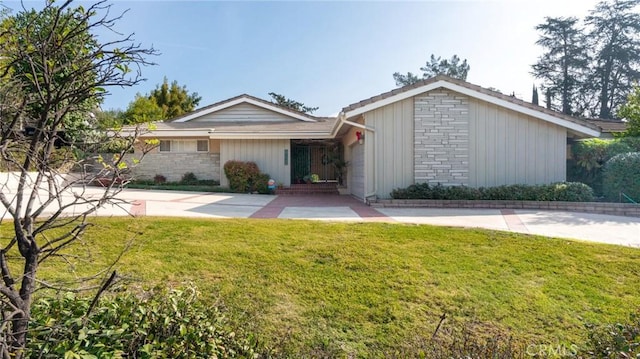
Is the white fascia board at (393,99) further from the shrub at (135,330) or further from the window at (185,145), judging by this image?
the shrub at (135,330)

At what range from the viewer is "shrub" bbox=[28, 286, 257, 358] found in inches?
81.7

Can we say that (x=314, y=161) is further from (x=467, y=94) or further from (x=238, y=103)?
(x=467, y=94)

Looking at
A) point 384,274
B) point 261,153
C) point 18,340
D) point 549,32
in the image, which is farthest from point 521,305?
point 549,32

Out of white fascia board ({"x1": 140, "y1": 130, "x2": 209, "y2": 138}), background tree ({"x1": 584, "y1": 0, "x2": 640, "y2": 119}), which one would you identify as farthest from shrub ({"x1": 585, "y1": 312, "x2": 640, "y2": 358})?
background tree ({"x1": 584, "y1": 0, "x2": 640, "y2": 119})

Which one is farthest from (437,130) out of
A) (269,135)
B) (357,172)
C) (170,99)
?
(170,99)

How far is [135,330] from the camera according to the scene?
235 cm

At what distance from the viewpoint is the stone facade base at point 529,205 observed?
10484 mm

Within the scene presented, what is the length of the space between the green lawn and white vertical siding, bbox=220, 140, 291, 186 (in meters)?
10.9

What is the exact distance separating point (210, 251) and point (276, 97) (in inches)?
1677

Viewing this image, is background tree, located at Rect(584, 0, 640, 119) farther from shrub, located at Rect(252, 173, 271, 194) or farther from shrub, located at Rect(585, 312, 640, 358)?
shrub, located at Rect(585, 312, 640, 358)

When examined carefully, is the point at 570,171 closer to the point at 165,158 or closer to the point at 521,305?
the point at 521,305

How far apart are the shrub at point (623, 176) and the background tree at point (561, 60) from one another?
32352 mm

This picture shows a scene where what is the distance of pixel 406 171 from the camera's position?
12422 millimetres

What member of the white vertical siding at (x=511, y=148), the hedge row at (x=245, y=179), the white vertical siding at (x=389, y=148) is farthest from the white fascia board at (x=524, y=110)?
the hedge row at (x=245, y=179)
